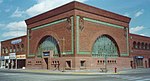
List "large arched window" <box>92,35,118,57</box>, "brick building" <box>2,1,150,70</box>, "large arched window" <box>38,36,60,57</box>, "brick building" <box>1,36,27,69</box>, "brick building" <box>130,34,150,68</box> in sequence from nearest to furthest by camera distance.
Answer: "brick building" <box>2,1,150,70</box>
"large arched window" <box>92,35,118,57</box>
"large arched window" <box>38,36,60,57</box>
"brick building" <box>130,34,150,68</box>
"brick building" <box>1,36,27,69</box>

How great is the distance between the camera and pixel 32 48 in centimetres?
5762

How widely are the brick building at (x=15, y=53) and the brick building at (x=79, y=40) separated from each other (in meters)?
A: 4.46

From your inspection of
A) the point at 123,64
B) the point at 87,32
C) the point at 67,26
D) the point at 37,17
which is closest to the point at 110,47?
the point at 123,64

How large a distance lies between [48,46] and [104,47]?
13387mm

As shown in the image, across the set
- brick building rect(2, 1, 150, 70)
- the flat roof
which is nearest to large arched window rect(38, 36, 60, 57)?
brick building rect(2, 1, 150, 70)

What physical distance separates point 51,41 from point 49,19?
17.0 feet

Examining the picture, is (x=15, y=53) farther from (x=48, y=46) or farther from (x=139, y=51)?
(x=139, y=51)

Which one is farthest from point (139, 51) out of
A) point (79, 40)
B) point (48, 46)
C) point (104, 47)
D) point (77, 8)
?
point (77, 8)

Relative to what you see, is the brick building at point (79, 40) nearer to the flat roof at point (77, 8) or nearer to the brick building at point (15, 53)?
the flat roof at point (77, 8)

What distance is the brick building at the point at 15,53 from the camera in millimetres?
63062

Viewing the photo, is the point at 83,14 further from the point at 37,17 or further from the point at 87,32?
the point at 37,17

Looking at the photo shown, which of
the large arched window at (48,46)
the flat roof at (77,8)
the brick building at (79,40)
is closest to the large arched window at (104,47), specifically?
the brick building at (79,40)

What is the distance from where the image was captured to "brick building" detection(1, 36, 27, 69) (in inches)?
2483

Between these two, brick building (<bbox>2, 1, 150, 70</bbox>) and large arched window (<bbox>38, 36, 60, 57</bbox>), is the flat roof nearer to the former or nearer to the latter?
brick building (<bbox>2, 1, 150, 70</bbox>)
